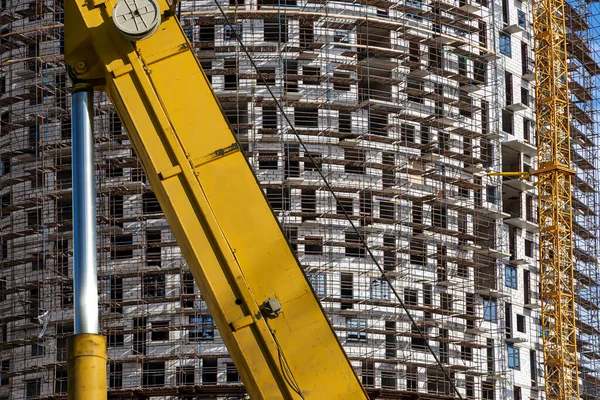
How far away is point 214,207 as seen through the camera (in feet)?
43.3

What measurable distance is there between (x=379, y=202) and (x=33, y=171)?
18.6 m

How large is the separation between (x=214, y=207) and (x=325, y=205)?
47.4 metres

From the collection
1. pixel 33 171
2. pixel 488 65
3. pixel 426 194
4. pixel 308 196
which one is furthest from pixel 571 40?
pixel 33 171

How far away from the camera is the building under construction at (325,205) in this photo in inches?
2328

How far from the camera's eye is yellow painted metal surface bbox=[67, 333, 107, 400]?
12.2 metres

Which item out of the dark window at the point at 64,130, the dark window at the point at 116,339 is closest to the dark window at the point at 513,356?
the dark window at the point at 116,339

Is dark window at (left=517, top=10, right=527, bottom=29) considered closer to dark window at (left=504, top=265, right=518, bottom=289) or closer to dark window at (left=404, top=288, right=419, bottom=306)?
dark window at (left=504, top=265, right=518, bottom=289)

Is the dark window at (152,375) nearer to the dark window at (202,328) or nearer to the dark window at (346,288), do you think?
the dark window at (202,328)

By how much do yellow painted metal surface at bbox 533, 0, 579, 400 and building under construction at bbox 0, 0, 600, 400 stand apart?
1.89m

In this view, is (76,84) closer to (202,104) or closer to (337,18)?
(202,104)

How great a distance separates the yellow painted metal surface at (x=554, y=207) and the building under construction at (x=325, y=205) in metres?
1.89

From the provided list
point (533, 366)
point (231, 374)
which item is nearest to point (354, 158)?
point (231, 374)

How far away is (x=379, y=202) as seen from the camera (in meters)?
62.2

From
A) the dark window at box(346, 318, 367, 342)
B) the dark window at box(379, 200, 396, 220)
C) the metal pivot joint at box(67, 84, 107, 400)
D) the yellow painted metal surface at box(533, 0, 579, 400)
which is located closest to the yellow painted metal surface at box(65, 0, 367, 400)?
the metal pivot joint at box(67, 84, 107, 400)
